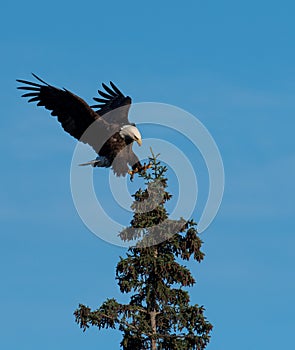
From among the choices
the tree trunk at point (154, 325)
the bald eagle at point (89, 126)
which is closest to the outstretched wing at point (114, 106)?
the bald eagle at point (89, 126)

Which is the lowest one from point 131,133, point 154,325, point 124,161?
point 154,325

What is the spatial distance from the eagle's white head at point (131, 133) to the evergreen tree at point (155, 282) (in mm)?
3615

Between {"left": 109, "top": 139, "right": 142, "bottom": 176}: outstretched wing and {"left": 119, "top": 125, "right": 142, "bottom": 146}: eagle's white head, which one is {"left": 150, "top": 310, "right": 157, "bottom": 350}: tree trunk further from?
{"left": 119, "top": 125, "right": 142, "bottom": 146}: eagle's white head

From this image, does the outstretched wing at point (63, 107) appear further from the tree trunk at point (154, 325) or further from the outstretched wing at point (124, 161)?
the tree trunk at point (154, 325)

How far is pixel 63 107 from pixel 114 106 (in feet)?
7.74

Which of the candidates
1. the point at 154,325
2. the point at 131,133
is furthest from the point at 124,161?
the point at 154,325

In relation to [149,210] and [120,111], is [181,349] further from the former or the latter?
[120,111]

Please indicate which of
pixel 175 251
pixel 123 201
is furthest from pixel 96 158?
pixel 175 251

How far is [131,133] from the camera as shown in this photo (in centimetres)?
2345

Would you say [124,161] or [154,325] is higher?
[124,161]

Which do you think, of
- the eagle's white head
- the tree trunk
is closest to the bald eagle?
the eagle's white head

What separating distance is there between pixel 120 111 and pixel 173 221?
675cm

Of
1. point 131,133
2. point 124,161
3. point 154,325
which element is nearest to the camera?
point 154,325

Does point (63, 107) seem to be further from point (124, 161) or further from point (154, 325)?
point (154, 325)
